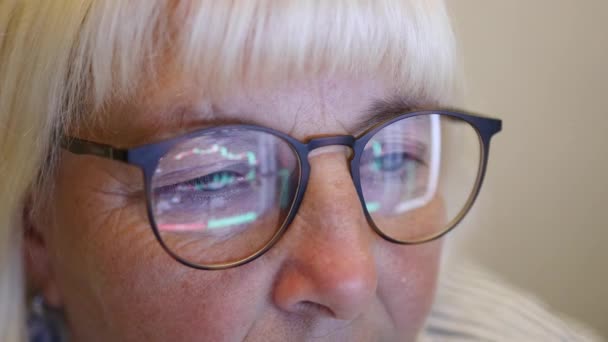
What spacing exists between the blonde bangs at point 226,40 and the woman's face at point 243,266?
0.02m

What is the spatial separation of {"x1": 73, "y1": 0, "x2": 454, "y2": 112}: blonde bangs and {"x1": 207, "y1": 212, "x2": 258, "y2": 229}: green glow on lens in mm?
180

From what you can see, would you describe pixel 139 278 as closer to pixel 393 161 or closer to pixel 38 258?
pixel 38 258

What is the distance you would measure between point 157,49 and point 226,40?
10cm

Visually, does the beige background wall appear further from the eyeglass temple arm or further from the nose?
the eyeglass temple arm

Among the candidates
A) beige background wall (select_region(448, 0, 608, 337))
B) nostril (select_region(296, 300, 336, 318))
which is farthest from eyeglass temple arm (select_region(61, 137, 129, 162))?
beige background wall (select_region(448, 0, 608, 337))

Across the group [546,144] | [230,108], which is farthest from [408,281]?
[546,144]

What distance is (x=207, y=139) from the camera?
28.9 inches

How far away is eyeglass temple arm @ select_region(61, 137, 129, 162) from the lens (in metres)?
0.71

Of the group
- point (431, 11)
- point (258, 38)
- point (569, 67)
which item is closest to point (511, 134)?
point (569, 67)

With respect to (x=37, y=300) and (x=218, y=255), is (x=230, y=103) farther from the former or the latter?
(x=37, y=300)

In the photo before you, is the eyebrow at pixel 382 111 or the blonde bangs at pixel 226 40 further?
the eyebrow at pixel 382 111

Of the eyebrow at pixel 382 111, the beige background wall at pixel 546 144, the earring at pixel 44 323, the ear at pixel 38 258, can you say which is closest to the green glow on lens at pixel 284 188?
the eyebrow at pixel 382 111

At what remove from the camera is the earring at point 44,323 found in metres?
1.06

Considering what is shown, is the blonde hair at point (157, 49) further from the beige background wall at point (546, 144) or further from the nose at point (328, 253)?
the beige background wall at point (546, 144)
